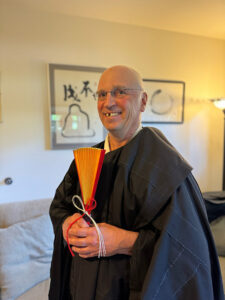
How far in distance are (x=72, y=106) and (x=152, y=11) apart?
99cm

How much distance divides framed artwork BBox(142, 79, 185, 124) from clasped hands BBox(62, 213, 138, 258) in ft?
5.01

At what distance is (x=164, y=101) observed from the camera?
2090 mm

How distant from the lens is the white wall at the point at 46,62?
1665 millimetres

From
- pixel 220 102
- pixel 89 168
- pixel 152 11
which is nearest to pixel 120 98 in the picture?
pixel 89 168

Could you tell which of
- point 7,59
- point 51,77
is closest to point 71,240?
point 51,77

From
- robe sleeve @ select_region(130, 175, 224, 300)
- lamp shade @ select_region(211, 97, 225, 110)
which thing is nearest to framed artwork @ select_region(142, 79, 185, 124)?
lamp shade @ select_region(211, 97, 225, 110)

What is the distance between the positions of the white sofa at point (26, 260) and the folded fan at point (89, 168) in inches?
36.8

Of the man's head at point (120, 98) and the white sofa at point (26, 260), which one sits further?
the white sofa at point (26, 260)

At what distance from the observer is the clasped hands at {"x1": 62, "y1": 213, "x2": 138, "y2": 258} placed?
23.7 inches

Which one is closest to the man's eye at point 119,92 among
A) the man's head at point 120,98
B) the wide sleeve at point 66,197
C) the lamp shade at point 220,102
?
the man's head at point 120,98

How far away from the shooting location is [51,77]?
174 cm

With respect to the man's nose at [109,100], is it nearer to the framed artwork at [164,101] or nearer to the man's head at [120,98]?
the man's head at [120,98]

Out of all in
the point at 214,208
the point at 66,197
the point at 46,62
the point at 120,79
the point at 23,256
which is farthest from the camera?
the point at 46,62

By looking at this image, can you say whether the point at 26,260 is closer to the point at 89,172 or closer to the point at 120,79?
the point at 89,172
